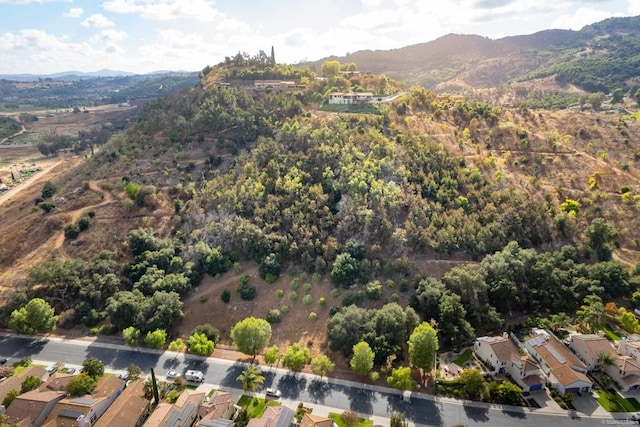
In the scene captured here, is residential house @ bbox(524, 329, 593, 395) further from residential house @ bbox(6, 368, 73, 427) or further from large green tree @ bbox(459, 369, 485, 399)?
residential house @ bbox(6, 368, 73, 427)

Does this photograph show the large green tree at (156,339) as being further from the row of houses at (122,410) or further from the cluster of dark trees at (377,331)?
the cluster of dark trees at (377,331)

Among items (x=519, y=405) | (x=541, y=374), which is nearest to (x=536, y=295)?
(x=541, y=374)

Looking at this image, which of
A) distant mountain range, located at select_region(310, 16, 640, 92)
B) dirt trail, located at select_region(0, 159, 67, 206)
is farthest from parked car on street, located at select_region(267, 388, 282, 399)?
distant mountain range, located at select_region(310, 16, 640, 92)

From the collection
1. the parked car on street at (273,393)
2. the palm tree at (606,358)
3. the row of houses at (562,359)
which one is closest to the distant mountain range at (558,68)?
the row of houses at (562,359)

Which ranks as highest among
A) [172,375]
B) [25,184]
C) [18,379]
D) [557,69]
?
[557,69]

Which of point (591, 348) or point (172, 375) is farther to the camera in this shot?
point (172, 375)

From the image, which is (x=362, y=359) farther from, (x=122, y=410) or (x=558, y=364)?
(x=122, y=410)

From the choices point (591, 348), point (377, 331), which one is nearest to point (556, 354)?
point (591, 348)
